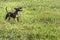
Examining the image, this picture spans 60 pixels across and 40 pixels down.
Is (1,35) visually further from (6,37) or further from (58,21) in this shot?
(58,21)

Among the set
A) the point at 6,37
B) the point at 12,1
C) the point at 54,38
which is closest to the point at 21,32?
the point at 6,37

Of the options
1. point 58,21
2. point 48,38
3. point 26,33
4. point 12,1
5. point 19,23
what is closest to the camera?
point 48,38

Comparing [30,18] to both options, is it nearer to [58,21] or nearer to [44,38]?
[58,21]

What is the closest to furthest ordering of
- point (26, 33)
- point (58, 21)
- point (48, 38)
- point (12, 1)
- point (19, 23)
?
point (48, 38) < point (26, 33) < point (19, 23) < point (58, 21) < point (12, 1)

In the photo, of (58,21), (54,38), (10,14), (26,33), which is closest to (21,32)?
(26,33)

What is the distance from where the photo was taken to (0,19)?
12.4 m

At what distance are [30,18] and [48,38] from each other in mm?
3700

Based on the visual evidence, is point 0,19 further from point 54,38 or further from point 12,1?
point 12,1

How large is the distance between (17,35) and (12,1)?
10.2 metres

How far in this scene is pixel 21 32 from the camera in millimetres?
10172

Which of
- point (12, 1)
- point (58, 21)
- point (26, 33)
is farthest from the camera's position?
point (12, 1)

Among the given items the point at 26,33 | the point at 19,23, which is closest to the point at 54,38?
the point at 26,33

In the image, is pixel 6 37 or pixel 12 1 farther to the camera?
pixel 12 1

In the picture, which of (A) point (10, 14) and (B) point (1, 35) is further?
(A) point (10, 14)
